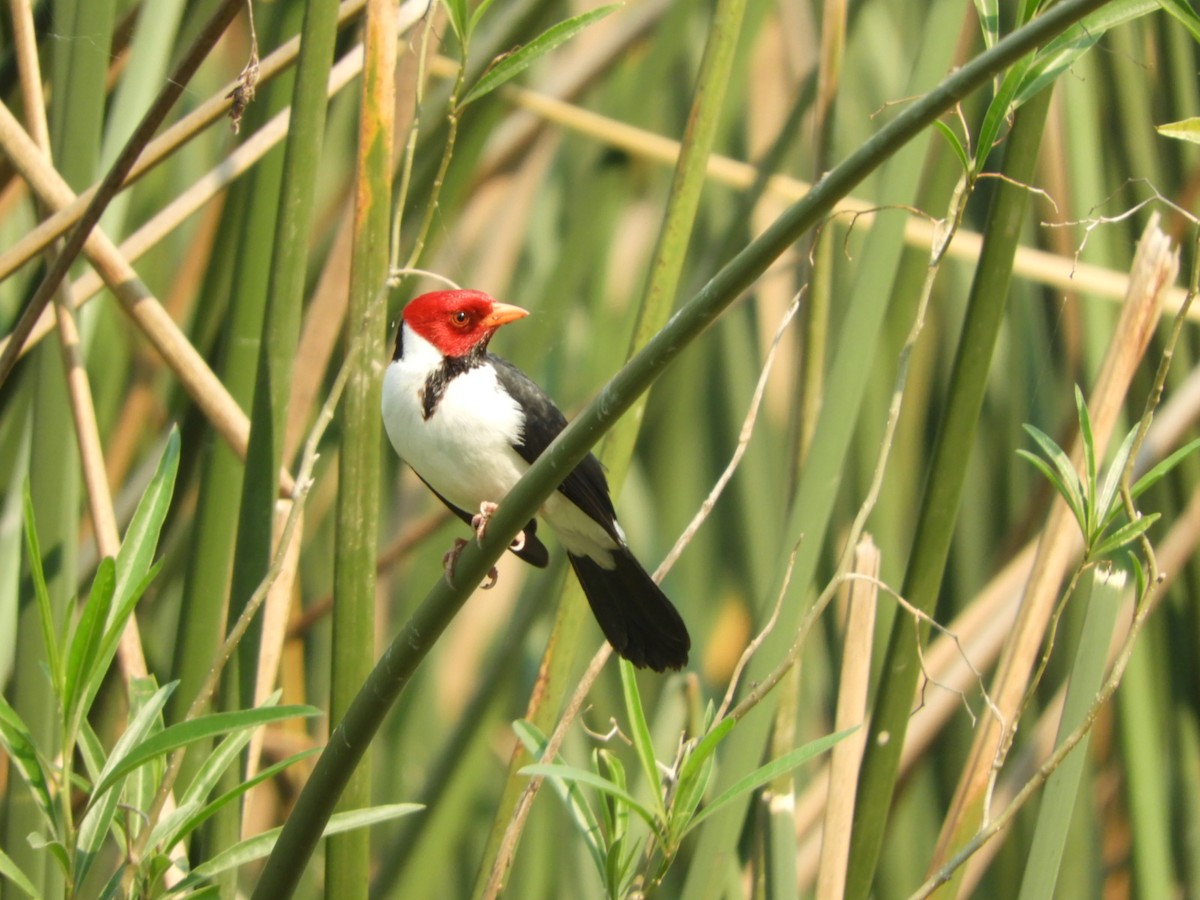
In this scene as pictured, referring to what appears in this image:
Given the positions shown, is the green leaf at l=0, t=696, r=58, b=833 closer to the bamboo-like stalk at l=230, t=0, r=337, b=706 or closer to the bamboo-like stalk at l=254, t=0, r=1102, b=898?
the bamboo-like stalk at l=254, t=0, r=1102, b=898

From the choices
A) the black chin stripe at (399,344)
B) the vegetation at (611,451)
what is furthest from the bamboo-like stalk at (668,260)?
the black chin stripe at (399,344)

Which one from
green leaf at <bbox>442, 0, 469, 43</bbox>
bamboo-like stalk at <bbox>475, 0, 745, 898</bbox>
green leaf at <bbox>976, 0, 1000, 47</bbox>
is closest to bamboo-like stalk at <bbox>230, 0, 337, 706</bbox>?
green leaf at <bbox>442, 0, 469, 43</bbox>

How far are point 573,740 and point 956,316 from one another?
1.04 m

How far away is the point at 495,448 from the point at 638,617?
298 mm

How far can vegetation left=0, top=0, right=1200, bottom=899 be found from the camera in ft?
3.60

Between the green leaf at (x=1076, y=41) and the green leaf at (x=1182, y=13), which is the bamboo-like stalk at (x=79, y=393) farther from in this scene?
the green leaf at (x=1182, y=13)

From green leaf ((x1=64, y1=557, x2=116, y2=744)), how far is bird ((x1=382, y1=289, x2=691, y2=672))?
707 mm

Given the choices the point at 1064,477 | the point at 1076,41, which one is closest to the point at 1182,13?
the point at 1076,41

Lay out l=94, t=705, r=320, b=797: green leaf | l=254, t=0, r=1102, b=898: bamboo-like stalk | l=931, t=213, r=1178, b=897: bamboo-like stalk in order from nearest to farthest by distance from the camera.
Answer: l=254, t=0, r=1102, b=898: bamboo-like stalk < l=94, t=705, r=320, b=797: green leaf < l=931, t=213, r=1178, b=897: bamboo-like stalk

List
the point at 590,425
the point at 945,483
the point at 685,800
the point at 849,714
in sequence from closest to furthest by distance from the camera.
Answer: the point at 590,425, the point at 685,800, the point at 945,483, the point at 849,714

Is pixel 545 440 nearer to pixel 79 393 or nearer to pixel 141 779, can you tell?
pixel 79 393

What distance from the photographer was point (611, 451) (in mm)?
1469

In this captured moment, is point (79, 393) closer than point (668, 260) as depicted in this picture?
No

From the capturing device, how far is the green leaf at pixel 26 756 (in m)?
0.99
